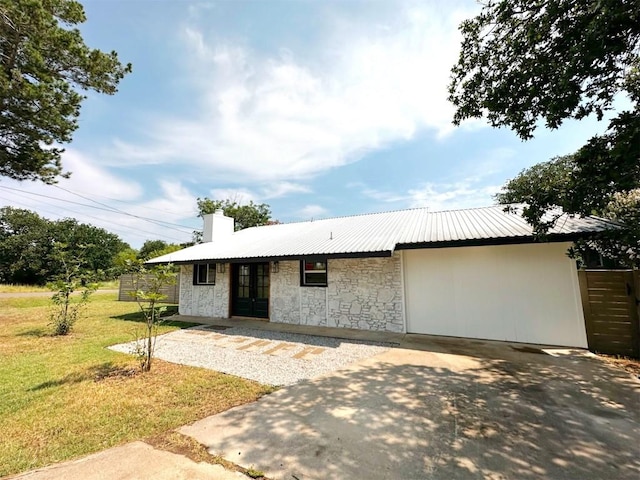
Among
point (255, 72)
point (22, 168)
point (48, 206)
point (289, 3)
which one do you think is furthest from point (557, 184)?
point (48, 206)

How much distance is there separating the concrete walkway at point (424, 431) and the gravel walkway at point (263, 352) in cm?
66

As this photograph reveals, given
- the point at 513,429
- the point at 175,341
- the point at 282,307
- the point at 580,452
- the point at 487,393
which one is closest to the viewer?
the point at 580,452

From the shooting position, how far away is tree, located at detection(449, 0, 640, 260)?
384 cm

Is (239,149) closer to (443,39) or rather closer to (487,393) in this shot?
(443,39)

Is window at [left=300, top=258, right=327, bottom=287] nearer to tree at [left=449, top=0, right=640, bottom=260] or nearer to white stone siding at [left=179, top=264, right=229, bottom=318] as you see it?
white stone siding at [left=179, top=264, right=229, bottom=318]

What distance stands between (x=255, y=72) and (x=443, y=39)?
4.77m

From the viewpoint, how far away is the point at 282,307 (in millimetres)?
9312

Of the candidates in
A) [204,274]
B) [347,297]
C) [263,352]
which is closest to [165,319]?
[204,274]

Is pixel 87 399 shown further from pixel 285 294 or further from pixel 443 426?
pixel 285 294

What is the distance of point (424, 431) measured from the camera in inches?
115

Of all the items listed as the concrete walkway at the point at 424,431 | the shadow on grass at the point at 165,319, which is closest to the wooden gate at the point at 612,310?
the concrete walkway at the point at 424,431

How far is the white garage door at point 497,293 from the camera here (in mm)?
6090

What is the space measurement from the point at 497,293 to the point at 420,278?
1815 millimetres

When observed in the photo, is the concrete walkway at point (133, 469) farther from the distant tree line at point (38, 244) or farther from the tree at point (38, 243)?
the tree at point (38, 243)
